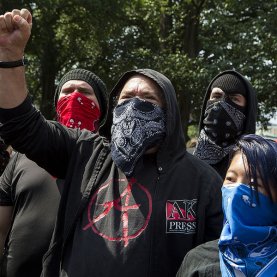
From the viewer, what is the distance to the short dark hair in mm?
2131

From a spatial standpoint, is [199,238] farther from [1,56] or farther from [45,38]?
[45,38]

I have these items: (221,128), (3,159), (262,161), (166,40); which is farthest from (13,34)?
(166,40)

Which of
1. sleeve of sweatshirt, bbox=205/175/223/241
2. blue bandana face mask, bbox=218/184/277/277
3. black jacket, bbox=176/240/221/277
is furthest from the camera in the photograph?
sleeve of sweatshirt, bbox=205/175/223/241

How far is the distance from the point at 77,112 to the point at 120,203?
1.09 metres

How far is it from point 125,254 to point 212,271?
357 mm

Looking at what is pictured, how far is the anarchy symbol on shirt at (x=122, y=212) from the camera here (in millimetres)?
2246

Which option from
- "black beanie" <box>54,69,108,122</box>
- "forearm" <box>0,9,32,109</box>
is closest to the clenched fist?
"forearm" <box>0,9,32,109</box>

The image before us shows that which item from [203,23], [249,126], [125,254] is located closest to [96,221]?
[125,254]

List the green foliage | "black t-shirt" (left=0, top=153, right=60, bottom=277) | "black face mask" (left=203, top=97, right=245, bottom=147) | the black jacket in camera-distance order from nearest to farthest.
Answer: the black jacket, "black t-shirt" (left=0, top=153, right=60, bottom=277), "black face mask" (left=203, top=97, right=245, bottom=147), the green foliage

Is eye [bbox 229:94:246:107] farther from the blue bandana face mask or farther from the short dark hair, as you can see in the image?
the blue bandana face mask

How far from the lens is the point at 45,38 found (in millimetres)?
16156

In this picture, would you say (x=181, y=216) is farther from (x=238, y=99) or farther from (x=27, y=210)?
(x=238, y=99)

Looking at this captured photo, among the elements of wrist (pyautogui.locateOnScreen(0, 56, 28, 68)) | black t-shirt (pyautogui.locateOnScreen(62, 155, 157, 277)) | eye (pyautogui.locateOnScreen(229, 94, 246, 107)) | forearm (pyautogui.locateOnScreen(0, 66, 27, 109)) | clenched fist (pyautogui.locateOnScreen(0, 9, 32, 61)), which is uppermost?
clenched fist (pyautogui.locateOnScreen(0, 9, 32, 61))

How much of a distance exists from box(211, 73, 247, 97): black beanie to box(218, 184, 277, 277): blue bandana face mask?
70.5 inches
